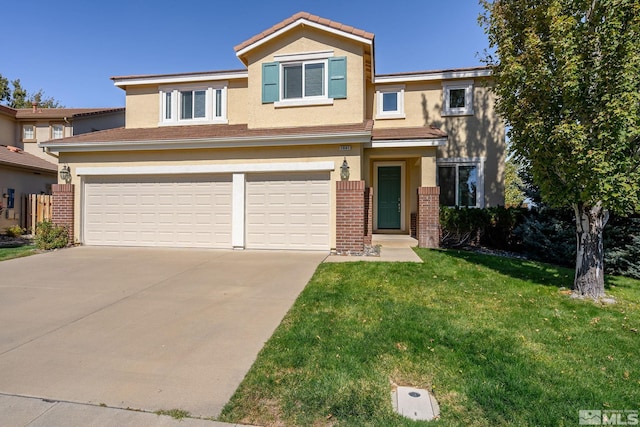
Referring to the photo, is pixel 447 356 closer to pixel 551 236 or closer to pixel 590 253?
pixel 590 253

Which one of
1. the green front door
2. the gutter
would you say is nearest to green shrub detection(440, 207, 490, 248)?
the green front door

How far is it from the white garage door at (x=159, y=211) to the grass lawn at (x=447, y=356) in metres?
5.36

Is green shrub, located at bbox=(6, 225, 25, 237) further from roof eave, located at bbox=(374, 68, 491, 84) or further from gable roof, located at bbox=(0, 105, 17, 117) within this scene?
roof eave, located at bbox=(374, 68, 491, 84)

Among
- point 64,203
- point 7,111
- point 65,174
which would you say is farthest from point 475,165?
point 7,111

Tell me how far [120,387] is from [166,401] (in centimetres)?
55

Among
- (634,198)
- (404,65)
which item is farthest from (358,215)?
(404,65)

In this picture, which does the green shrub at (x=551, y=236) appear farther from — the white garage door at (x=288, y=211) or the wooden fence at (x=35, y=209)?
the wooden fence at (x=35, y=209)

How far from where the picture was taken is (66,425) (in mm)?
2596

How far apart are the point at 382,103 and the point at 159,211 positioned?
9.29 metres

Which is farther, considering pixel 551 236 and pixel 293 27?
pixel 293 27

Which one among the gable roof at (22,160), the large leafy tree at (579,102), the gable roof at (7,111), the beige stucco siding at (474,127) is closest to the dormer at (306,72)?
the beige stucco siding at (474,127)

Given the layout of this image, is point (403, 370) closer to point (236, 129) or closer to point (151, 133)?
point (236, 129)

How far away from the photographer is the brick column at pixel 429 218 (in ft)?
35.4

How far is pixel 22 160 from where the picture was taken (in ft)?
52.1
